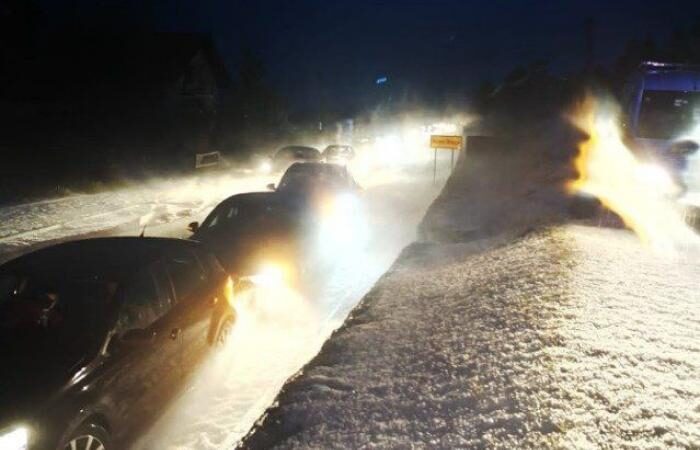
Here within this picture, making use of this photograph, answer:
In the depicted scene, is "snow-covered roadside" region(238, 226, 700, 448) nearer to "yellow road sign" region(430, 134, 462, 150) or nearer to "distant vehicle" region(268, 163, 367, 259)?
"distant vehicle" region(268, 163, 367, 259)

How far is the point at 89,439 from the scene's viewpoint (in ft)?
11.5

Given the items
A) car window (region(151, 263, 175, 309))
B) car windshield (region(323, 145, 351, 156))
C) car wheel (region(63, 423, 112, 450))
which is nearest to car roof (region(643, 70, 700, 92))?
car window (region(151, 263, 175, 309))

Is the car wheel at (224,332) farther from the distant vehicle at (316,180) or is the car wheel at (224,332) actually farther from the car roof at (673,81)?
the car roof at (673,81)

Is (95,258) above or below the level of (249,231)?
above

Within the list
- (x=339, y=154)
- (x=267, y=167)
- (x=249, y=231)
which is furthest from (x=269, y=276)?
(x=339, y=154)

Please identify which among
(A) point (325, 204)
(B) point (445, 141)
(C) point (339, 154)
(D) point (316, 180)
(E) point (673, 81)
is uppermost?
(E) point (673, 81)

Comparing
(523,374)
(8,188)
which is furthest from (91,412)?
(8,188)

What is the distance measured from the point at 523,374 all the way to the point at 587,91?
35863 millimetres

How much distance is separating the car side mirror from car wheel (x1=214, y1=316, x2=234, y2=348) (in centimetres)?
141

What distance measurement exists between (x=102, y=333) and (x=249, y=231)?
15.0ft

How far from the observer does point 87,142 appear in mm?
24344

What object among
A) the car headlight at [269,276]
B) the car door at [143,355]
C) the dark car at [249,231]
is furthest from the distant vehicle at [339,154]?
the car door at [143,355]

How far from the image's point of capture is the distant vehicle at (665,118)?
13.0 metres

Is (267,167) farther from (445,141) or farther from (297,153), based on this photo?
(445,141)
